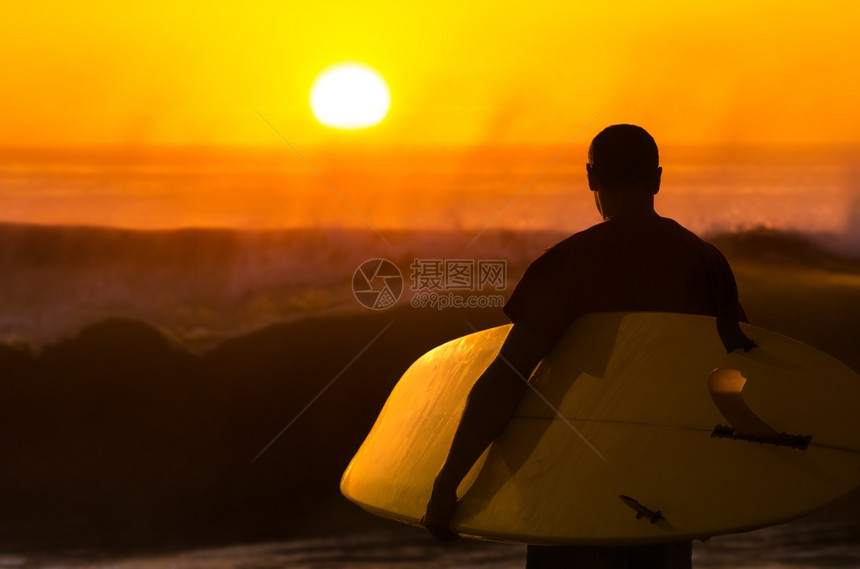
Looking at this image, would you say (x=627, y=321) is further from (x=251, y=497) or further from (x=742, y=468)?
(x=251, y=497)

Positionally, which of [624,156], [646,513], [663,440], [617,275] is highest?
[624,156]

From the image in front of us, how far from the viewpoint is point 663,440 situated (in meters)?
2.12

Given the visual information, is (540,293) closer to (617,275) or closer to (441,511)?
(617,275)

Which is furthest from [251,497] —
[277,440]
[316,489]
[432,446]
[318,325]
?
[432,446]

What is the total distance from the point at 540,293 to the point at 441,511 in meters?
0.46

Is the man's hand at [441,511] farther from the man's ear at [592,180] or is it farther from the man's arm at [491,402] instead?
the man's ear at [592,180]

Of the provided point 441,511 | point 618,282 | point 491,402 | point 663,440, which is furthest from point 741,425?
point 441,511

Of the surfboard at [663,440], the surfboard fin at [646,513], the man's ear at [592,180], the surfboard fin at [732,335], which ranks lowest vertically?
the surfboard fin at [646,513]

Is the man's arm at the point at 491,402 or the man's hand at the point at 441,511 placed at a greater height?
the man's arm at the point at 491,402

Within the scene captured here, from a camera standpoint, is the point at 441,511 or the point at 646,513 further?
the point at 441,511

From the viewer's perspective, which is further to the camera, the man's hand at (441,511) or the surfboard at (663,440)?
the man's hand at (441,511)

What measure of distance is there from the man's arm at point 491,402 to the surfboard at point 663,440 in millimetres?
58

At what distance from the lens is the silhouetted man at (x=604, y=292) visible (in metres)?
2.14

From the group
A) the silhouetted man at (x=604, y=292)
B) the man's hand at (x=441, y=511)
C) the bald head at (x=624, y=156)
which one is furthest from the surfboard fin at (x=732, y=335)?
the man's hand at (x=441, y=511)
